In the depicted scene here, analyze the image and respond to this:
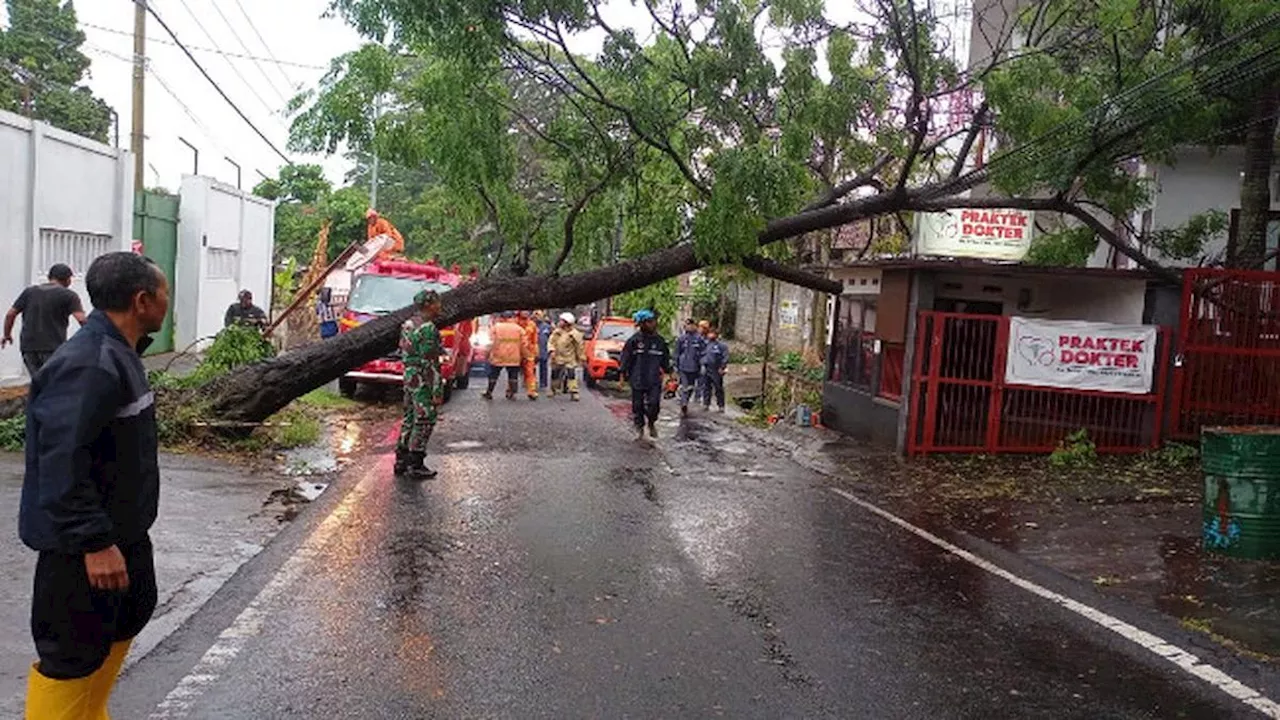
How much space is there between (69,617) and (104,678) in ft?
1.15

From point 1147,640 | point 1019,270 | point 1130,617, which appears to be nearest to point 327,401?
point 1019,270

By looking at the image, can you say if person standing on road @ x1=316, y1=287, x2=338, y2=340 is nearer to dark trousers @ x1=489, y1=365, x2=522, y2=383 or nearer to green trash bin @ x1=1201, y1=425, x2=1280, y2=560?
Result: dark trousers @ x1=489, y1=365, x2=522, y2=383

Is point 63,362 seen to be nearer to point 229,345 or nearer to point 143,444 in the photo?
point 143,444

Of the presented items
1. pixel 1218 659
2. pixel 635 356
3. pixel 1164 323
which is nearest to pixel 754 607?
pixel 1218 659

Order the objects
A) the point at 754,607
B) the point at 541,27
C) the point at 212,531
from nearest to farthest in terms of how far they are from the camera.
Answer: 1. the point at 754,607
2. the point at 212,531
3. the point at 541,27

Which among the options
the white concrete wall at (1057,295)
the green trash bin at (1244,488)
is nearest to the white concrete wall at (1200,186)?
the white concrete wall at (1057,295)

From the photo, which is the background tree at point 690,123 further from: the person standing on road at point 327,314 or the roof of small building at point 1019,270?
the person standing on road at point 327,314

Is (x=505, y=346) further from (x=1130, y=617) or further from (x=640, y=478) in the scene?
(x=1130, y=617)

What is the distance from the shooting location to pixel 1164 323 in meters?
14.8

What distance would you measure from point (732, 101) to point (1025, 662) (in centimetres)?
771

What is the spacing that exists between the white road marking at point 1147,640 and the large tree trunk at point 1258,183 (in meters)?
7.89

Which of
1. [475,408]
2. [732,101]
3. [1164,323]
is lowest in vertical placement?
[475,408]

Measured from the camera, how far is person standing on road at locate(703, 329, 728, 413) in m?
21.4

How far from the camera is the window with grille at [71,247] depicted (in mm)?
15867
